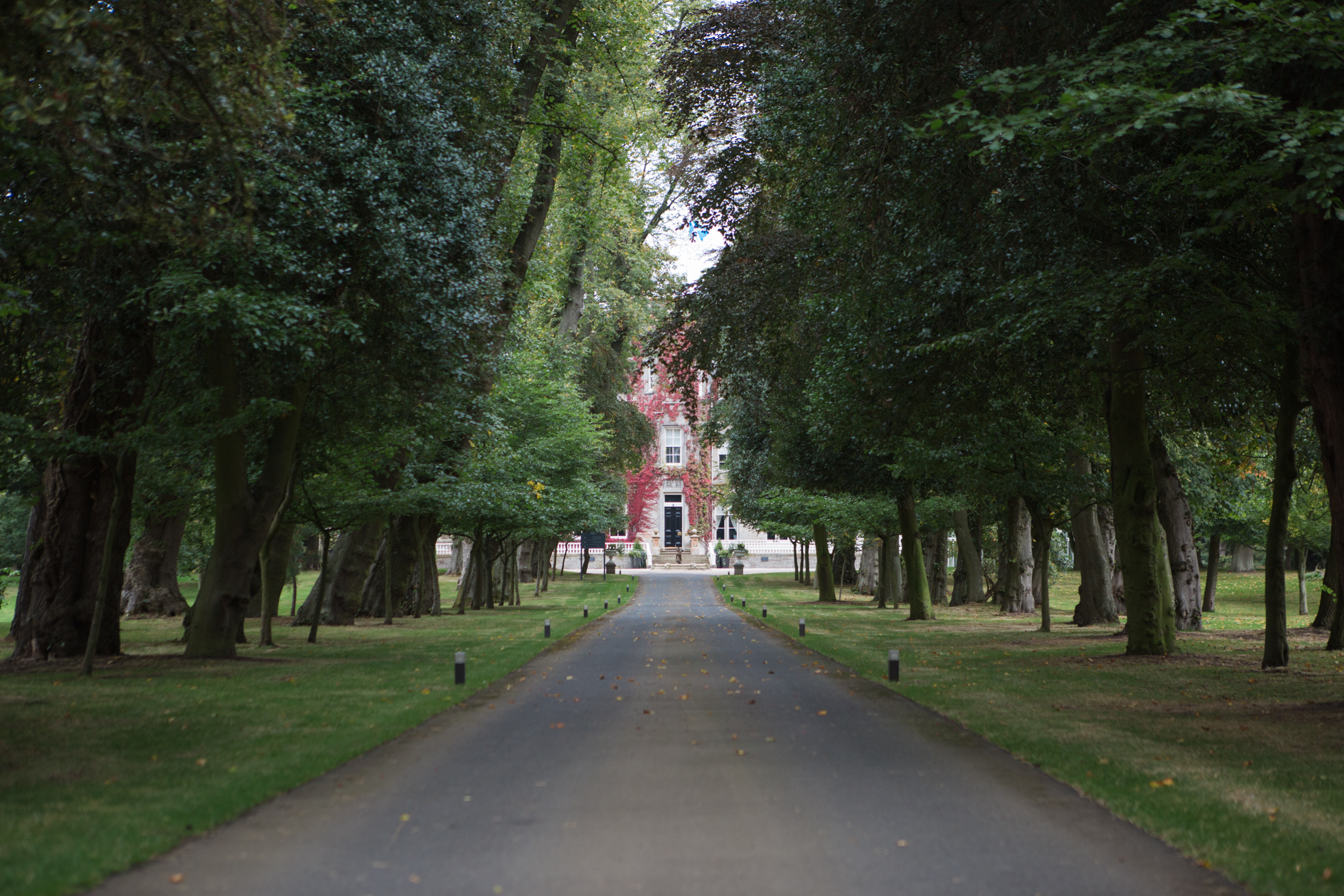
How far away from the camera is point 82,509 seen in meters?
16.3

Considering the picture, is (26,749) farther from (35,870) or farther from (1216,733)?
(1216,733)

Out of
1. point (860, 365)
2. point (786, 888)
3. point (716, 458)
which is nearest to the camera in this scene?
point (786, 888)

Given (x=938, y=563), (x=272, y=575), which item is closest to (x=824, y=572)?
(x=938, y=563)

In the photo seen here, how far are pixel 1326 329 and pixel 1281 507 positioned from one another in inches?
213

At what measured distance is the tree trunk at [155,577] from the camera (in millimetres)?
29484

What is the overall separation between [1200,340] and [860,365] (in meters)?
5.01

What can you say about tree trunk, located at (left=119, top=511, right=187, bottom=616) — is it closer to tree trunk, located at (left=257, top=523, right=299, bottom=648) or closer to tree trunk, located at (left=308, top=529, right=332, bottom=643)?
tree trunk, located at (left=257, top=523, right=299, bottom=648)

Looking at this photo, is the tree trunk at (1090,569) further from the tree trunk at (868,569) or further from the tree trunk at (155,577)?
the tree trunk at (155,577)

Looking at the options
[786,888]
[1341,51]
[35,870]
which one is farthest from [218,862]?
[1341,51]

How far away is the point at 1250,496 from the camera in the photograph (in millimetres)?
34469

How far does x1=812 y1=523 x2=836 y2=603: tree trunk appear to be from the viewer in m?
42.1

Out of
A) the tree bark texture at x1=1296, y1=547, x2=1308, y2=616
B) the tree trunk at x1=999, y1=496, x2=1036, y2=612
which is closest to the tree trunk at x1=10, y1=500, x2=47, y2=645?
the tree trunk at x1=999, y1=496, x2=1036, y2=612

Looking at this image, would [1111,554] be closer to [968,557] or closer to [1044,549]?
[968,557]

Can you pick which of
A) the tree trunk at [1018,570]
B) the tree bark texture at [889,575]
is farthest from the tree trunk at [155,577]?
the tree trunk at [1018,570]
